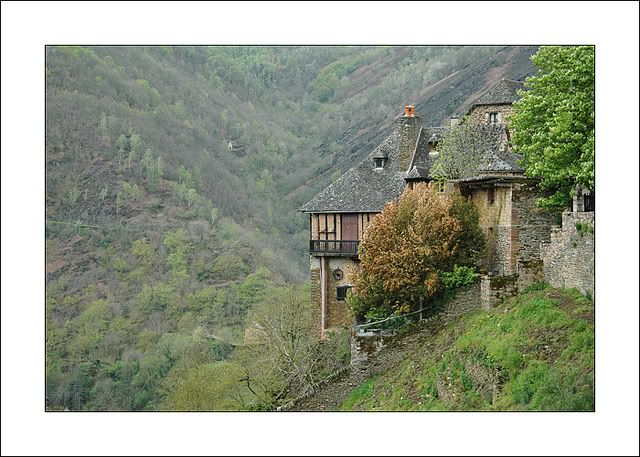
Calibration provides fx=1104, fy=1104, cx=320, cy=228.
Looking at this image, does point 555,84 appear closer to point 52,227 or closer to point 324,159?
point 52,227

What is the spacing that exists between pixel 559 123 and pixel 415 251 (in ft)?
22.5

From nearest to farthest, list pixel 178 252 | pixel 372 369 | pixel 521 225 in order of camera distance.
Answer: pixel 521 225, pixel 372 369, pixel 178 252

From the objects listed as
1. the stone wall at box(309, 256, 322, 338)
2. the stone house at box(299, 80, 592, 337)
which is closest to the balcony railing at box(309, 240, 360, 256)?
the stone house at box(299, 80, 592, 337)

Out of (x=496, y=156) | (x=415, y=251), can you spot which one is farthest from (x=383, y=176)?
(x=415, y=251)

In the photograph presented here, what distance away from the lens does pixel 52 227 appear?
264 feet

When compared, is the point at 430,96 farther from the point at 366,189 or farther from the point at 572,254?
the point at 572,254

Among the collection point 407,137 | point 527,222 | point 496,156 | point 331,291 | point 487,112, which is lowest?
point 331,291

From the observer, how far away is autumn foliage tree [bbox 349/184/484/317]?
3694cm

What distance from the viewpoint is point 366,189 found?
4497 cm

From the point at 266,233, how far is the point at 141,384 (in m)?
35.0

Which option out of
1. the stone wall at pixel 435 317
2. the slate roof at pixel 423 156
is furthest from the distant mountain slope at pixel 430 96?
the stone wall at pixel 435 317

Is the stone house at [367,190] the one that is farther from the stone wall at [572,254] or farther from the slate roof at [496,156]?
the stone wall at [572,254]

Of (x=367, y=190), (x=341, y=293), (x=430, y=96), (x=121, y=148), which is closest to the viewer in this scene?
(x=367, y=190)

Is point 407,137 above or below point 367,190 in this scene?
above
